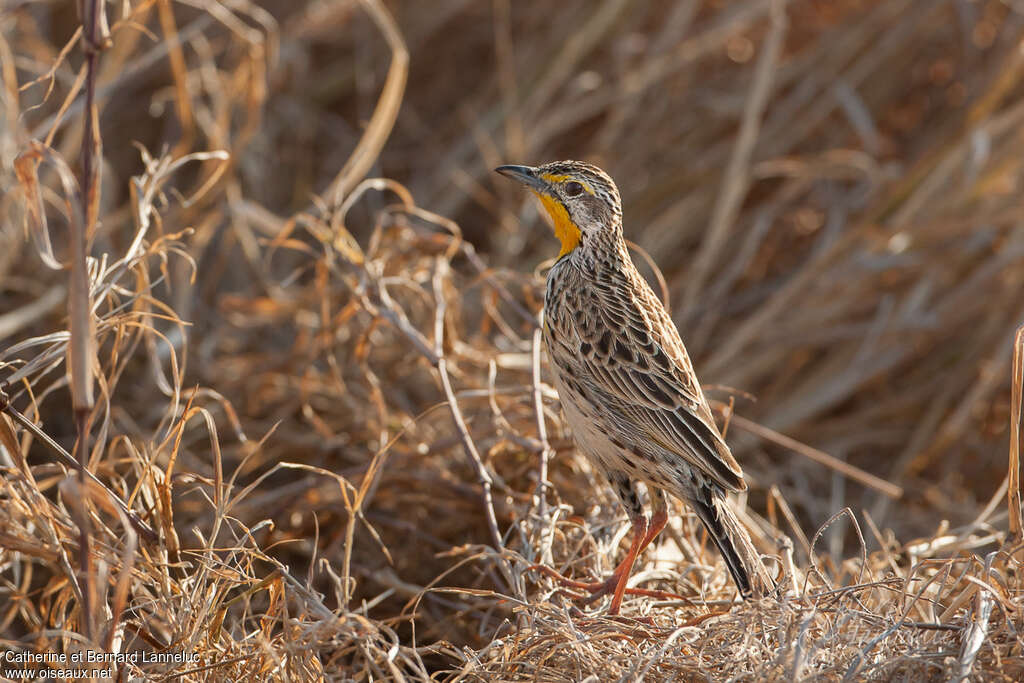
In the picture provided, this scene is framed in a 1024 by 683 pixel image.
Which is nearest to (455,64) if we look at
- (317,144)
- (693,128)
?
(317,144)

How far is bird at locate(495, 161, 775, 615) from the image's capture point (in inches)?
124

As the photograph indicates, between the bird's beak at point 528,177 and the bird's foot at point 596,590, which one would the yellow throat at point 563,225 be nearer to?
the bird's beak at point 528,177

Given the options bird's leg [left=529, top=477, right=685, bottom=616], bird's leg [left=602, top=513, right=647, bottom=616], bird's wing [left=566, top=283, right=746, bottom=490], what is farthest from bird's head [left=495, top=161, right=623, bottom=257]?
bird's leg [left=602, top=513, right=647, bottom=616]

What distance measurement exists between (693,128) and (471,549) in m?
3.75

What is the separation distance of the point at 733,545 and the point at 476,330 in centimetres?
246

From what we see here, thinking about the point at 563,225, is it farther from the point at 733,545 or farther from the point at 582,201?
the point at 733,545

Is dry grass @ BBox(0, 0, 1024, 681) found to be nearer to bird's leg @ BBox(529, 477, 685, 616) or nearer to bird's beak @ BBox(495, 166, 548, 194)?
bird's leg @ BBox(529, 477, 685, 616)

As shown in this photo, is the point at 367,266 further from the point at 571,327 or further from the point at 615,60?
the point at 615,60

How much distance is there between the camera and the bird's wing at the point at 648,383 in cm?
320

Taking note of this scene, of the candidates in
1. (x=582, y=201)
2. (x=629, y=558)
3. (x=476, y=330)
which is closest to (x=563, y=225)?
(x=582, y=201)

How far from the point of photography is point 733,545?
304cm

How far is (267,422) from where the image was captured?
4.61 metres

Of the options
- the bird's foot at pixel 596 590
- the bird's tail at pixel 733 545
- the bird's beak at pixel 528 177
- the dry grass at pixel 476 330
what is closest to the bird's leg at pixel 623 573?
the bird's foot at pixel 596 590

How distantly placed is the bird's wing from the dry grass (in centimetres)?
35
